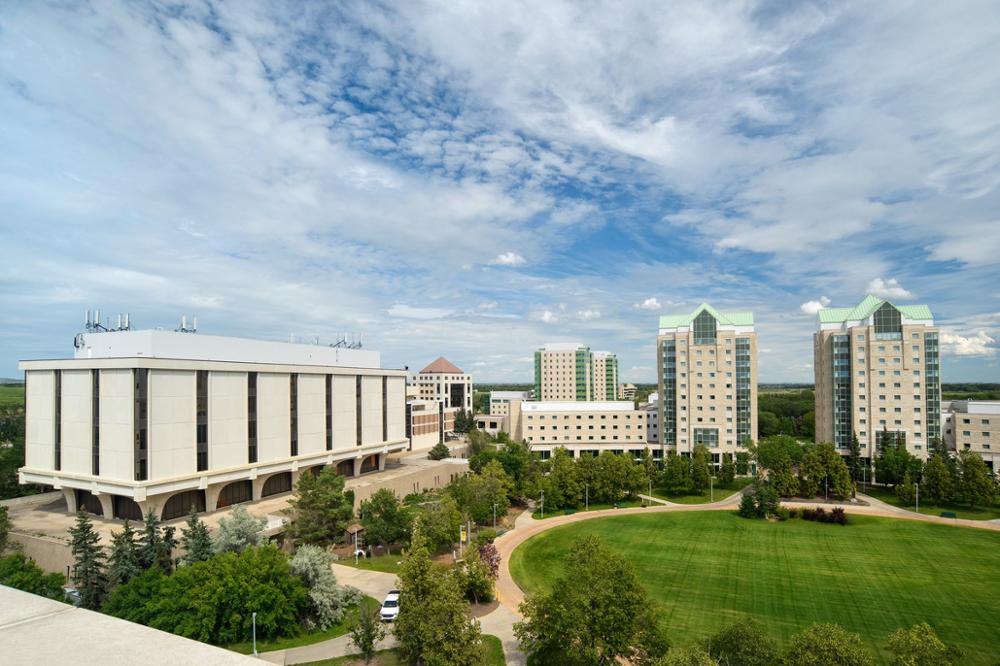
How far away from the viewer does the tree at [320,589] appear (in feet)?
94.0

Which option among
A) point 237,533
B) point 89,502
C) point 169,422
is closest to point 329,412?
point 169,422

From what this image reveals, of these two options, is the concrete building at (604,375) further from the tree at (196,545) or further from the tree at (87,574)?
the tree at (87,574)

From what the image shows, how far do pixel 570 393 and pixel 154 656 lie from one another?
146m

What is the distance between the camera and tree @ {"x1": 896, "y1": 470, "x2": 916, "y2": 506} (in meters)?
57.1

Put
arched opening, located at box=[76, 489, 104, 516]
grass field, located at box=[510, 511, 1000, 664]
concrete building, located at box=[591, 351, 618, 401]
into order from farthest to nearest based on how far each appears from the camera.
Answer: concrete building, located at box=[591, 351, 618, 401] → arched opening, located at box=[76, 489, 104, 516] → grass field, located at box=[510, 511, 1000, 664]

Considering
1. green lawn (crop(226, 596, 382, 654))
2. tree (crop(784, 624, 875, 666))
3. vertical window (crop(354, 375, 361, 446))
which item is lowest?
green lawn (crop(226, 596, 382, 654))

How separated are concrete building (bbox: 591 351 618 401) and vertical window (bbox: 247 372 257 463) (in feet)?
373

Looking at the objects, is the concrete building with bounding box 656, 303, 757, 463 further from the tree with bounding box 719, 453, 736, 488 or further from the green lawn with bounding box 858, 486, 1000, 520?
the green lawn with bounding box 858, 486, 1000, 520

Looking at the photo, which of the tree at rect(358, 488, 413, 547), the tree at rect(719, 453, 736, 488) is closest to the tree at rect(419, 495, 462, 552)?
the tree at rect(358, 488, 413, 547)

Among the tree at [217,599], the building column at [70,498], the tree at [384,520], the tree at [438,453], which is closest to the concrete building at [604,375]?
the tree at [438,453]

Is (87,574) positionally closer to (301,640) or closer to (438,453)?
(301,640)

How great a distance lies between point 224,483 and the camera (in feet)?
150

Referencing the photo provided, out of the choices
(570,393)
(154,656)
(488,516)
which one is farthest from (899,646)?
(570,393)

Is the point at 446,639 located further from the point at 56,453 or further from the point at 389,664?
the point at 56,453
